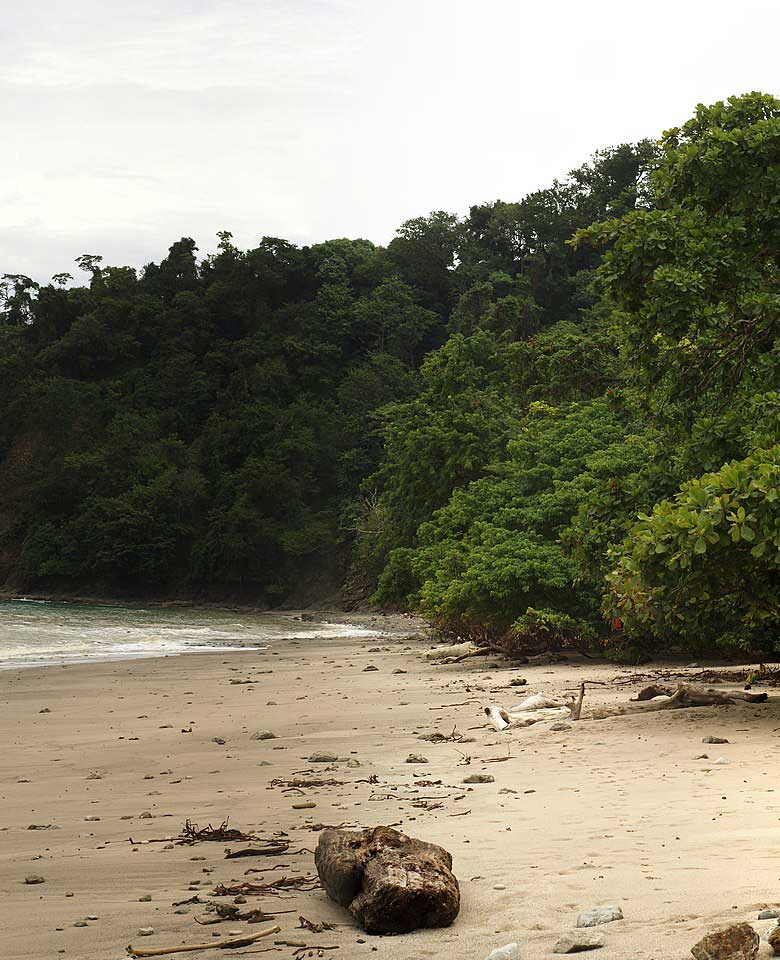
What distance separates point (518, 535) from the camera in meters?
16.7

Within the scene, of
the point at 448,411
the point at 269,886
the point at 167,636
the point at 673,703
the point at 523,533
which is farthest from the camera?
the point at 448,411

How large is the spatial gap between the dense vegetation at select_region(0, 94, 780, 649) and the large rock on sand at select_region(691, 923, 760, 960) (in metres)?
4.31

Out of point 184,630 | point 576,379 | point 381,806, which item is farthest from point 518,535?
point 184,630

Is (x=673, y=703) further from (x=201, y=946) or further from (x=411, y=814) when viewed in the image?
(x=201, y=946)

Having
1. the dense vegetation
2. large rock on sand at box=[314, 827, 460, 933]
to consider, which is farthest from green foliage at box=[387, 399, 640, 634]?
large rock on sand at box=[314, 827, 460, 933]

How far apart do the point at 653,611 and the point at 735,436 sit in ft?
6.04

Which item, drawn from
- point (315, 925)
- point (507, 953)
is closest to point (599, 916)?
point (507, 953)

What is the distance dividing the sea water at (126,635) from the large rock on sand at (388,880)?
1510cm

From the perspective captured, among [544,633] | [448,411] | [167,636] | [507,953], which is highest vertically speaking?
[448,411]

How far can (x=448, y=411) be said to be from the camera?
95.1ft

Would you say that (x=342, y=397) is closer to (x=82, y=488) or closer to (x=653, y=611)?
(x=82, y=488)

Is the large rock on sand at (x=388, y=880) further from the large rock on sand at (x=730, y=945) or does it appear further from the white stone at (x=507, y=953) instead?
the large rock on sand at (x=730, y=945)

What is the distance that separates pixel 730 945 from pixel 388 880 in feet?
4.48

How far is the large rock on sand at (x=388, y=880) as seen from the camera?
395 cm
